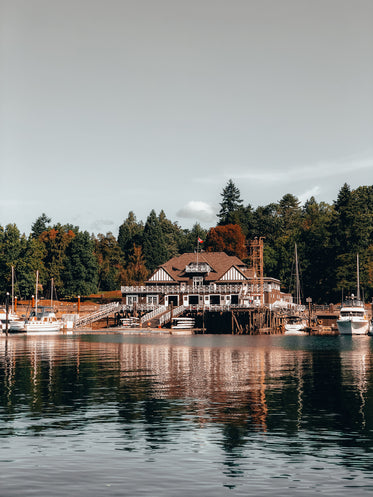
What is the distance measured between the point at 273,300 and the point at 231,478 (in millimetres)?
108286

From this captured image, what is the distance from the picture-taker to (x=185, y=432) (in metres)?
22.1

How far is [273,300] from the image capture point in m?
124

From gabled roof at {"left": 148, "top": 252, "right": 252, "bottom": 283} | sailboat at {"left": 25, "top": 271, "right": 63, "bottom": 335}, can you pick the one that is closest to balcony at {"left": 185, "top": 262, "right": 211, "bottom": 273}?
gabled roof at {"left": 148, "top": 252, "right": 252, "bottom": 283}

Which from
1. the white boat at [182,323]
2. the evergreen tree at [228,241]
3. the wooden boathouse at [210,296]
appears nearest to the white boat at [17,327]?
the wooden boathouse at [210,296]

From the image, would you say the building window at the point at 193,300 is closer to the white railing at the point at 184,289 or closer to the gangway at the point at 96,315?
the white railing at the point at 184,289

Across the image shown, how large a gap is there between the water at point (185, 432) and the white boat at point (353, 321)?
57.1 m

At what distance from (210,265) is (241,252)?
40.9 m

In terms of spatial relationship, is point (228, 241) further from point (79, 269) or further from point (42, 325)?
point (42, 325)

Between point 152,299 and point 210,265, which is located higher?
point 210,265

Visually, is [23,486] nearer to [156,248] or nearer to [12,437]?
[12,437]

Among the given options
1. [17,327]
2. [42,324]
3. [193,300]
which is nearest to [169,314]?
[193,300]

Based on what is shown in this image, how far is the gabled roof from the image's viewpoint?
12346 centimetres

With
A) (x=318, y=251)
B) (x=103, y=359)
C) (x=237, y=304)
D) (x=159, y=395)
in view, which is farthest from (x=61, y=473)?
(x=318, y=251)

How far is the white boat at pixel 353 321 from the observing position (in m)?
98.9
